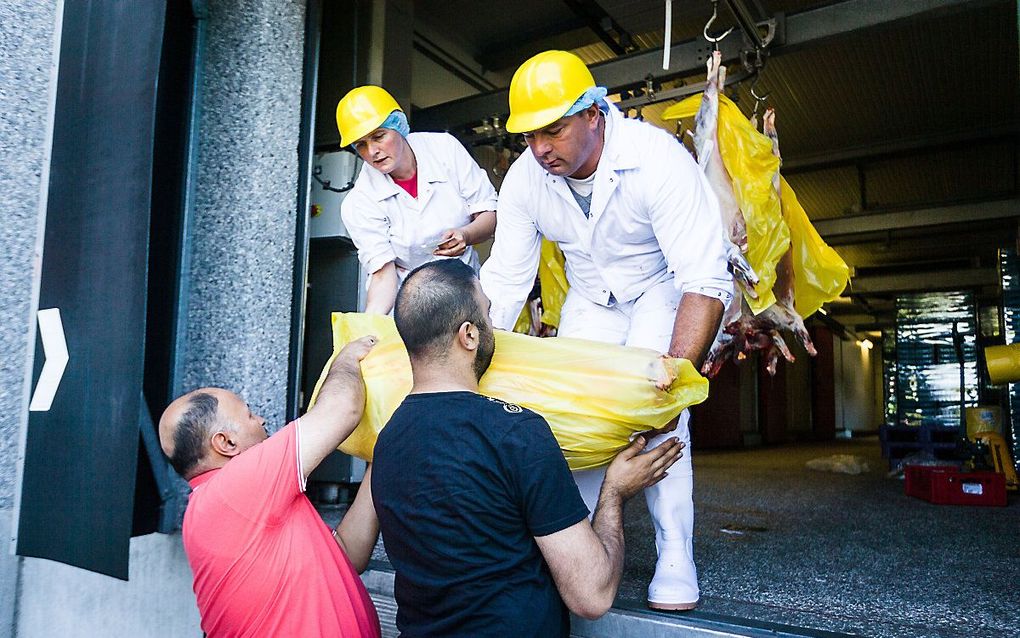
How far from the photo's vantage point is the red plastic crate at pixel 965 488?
16.1ft

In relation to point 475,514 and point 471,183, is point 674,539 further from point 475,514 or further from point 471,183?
point 471,183

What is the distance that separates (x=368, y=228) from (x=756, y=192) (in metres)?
1.42

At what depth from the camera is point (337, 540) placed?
1.92 metres

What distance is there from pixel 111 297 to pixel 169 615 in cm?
110

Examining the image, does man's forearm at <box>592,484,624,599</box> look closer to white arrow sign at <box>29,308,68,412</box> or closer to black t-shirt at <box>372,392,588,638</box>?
black t-shirt at <box>372,392,588,638</box>

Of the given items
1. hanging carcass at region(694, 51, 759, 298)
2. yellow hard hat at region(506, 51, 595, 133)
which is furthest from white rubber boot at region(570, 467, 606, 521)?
yellow hard hat at region(506, 51, 595, 133)

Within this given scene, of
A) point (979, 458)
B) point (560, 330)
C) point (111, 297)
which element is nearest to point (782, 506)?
point (979, 458)

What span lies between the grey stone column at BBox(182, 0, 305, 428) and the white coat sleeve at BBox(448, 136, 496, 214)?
626 millimetres

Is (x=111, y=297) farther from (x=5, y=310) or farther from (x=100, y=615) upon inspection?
(x=100, y=615)

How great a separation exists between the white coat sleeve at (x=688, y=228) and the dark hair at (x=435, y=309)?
0.71 meters

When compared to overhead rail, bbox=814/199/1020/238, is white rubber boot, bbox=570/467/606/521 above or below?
below

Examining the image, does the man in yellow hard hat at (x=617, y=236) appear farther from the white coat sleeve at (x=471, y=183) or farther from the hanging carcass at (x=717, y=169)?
the white coat sleeve at (x=471, y=183)

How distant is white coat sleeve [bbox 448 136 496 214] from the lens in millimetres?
2998

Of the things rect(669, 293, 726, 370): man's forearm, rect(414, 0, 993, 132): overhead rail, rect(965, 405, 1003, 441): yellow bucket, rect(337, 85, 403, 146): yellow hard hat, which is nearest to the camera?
rect(669, 293, 726, 370): man's forearm
